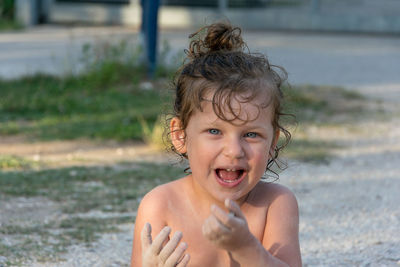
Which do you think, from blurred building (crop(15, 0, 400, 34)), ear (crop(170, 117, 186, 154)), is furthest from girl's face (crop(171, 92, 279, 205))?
blurred building (crop(15, 0, 400, 34))

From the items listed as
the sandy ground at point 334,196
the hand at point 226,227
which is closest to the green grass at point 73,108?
the sandy ground at point 334,196

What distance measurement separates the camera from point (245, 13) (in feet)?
40.4

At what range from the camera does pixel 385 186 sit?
13.2 ft

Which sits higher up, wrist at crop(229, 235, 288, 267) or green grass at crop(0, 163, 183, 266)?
wrist at crop(229, 235, 288, 267)

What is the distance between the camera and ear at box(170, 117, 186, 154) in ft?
6.95

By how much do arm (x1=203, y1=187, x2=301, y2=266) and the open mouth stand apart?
170 mm

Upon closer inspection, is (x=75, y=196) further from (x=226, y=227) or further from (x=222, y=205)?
(x=226, y=227)

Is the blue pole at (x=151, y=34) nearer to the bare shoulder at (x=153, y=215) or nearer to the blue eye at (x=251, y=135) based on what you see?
the bare shoulder at (x=153, y=215)

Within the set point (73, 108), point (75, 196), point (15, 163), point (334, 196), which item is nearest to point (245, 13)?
point (73, 108)

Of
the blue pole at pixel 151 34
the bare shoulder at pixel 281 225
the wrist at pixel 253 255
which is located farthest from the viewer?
the blue pole at pixel 151 34

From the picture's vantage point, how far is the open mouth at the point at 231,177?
6.30ft

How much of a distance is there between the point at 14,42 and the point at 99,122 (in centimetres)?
527

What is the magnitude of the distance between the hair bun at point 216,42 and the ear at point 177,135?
226mm

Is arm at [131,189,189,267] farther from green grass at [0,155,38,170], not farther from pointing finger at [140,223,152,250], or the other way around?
green grass at [0,155,38,170]
